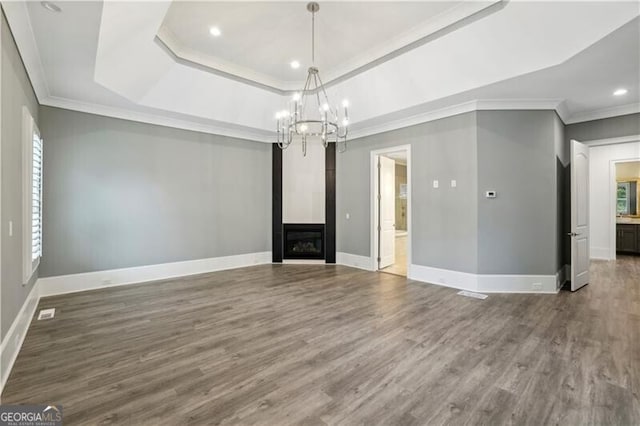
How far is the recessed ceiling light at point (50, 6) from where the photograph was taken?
7.96 feet

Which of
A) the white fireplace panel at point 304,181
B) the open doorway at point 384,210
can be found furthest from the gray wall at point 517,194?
the white fireplace panel at point 304,181

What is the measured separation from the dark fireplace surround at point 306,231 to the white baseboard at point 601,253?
6797mm

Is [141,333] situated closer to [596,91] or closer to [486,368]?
[486,368]

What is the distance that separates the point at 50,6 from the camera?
2467 millimetres

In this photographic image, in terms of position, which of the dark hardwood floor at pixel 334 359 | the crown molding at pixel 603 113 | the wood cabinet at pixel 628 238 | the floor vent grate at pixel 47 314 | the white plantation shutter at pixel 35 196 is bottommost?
the dark hardwood floor at pixel 334 359

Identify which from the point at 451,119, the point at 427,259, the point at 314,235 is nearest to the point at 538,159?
the point at 451,119

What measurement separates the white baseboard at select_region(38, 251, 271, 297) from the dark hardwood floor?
0.31m

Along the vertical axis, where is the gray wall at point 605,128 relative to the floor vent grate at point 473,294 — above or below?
above

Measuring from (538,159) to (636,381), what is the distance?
3331 millimetres

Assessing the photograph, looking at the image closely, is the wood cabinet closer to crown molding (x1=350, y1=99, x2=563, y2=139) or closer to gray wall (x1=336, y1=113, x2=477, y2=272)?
crown molding (x1=350, y1=99, x2=563, y2=139)

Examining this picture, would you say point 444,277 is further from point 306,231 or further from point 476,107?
point 306,231

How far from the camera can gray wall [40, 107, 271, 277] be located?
468cm

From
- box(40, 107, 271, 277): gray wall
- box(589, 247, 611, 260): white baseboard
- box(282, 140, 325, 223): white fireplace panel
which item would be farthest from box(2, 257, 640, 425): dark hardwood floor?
box(589, 247, 611, 260): white baseboard

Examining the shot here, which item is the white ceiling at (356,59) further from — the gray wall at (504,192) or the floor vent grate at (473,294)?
the floor vent grate at (473,294)
